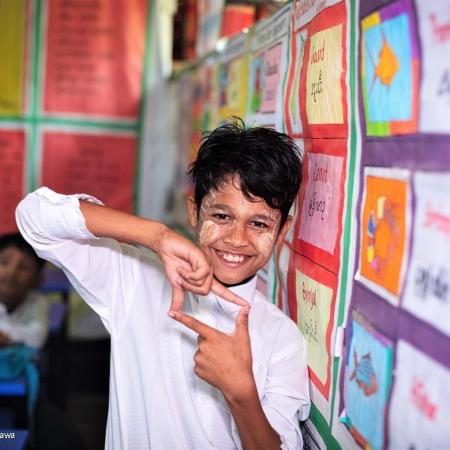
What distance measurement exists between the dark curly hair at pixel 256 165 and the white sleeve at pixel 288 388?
0.26 meters

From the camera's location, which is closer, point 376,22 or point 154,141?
point 376,22

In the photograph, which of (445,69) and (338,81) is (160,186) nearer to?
(338,81)

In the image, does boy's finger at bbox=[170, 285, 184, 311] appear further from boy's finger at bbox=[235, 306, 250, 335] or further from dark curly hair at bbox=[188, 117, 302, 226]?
dark curly hair at bbox=[188, 117, 302, 226]

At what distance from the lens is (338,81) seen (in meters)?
1.26

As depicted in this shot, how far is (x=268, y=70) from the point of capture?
1896mm

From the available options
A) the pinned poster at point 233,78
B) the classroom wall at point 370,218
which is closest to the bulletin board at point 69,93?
the pinned poster at point 233,78

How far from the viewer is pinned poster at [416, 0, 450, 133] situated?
830 millimetres

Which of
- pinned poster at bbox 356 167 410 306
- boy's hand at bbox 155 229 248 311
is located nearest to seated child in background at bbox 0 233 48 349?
boy's hand at bbox 155 229 248 311

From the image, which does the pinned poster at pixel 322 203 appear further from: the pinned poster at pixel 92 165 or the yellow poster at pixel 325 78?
the pinned poster at pixel 92 165

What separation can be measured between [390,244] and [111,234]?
21.3 inches

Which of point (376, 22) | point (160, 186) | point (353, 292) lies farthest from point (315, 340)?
point (160, 186)

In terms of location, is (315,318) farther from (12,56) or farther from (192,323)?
(12,56)

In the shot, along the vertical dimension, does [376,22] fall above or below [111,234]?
above

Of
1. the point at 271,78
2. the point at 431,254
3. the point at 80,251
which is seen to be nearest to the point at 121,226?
the point at 80,251
